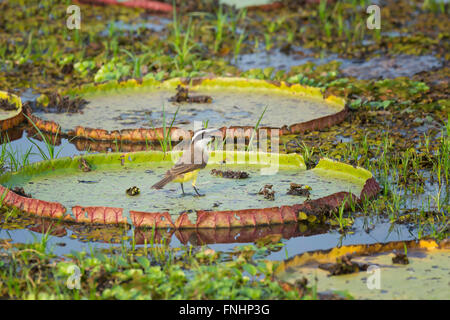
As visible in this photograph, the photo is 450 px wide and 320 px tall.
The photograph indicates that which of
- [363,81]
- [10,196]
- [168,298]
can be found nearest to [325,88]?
[363,81]

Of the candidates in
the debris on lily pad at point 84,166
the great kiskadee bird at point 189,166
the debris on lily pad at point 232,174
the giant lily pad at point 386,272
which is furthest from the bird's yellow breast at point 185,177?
the giant lily pad at point 386,272

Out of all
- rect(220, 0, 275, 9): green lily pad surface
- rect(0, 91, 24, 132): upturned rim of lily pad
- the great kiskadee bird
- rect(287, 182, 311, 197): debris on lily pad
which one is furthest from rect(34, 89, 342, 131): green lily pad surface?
rect(220, 0, 275, 9): green lily pad surface

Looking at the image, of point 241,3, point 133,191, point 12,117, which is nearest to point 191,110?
point 12,117

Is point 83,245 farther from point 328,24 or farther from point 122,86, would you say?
point 328,24

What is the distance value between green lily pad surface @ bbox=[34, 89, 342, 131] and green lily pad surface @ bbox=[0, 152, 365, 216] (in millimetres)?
1246

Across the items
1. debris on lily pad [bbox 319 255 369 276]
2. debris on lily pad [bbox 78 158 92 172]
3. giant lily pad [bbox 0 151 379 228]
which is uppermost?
debris on lily pad [bbox 78 158 92 172]

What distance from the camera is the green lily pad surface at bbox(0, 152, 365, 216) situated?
518 cm

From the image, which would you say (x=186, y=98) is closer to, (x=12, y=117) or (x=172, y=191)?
(x=12, y=117)

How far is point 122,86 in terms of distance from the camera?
8227 millimetres

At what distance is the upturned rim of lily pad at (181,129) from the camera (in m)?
6.77

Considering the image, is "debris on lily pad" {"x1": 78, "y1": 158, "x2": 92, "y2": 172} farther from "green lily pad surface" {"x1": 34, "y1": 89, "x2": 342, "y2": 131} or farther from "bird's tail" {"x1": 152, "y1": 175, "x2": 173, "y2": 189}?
"green lily pad surface" {"x1": 34, "y1": 89, "x2": 342, "y2": 131}

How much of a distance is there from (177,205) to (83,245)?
0.70m

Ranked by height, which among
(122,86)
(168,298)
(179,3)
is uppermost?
(179,3)

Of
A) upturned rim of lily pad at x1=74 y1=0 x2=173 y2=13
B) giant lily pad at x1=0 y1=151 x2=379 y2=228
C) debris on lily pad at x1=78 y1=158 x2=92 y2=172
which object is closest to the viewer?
giant lily pad at x1=0 y1=151 x2=379 y2=228
